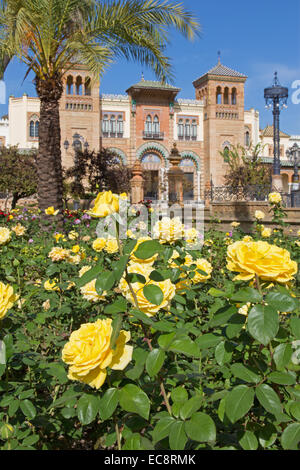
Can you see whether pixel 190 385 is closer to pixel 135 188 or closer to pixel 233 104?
pixel 135 188

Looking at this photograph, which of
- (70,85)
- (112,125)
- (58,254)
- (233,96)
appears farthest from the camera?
(233,96)

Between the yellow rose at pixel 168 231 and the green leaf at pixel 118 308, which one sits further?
the yellow rose at pixel 168 231

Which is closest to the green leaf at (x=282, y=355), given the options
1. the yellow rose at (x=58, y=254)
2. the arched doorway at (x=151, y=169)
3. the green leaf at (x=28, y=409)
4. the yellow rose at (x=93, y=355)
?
the yellow rose at (x=93, y=355)

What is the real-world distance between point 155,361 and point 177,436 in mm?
157

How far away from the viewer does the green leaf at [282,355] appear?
3.09ft

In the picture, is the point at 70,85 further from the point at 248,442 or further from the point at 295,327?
the point at 248,442

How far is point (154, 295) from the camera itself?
3.29 ft

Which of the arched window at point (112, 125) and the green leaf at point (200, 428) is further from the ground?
the arched window at point (112, 125)

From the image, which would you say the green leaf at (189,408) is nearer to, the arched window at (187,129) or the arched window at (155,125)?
the arched window at (155,125)

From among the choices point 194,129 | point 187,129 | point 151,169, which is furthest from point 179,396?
point 194,129

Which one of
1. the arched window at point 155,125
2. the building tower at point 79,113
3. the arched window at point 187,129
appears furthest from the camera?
the arched window at point 187,129

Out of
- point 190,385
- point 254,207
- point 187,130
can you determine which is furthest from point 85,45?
point 187,130

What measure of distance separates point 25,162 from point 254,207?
16.0m

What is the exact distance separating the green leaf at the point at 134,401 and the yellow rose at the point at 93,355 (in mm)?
60
